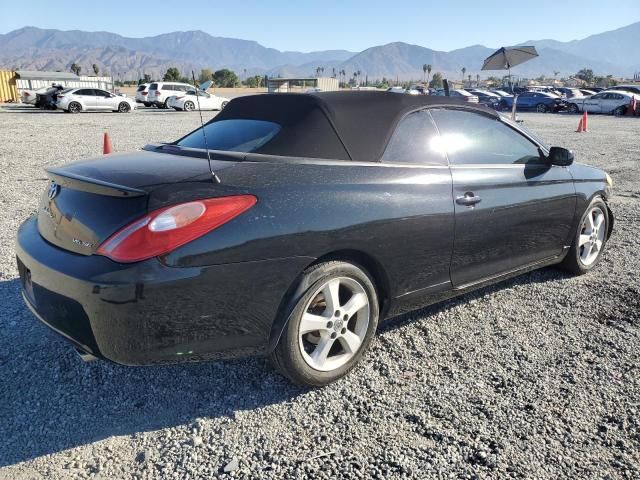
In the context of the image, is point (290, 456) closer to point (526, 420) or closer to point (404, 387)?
point (404, 387)

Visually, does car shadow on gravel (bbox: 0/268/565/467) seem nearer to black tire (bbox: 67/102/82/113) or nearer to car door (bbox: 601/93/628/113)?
black tire (bbox: 67/102/82/113)

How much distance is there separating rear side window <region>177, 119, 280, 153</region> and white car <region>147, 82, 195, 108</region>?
104 feet

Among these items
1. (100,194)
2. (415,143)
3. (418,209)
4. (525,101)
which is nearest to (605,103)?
(525,101)

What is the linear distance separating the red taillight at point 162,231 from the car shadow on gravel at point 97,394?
89 cm

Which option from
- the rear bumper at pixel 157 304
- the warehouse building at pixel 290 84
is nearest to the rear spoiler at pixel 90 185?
the rear bumper at pixel 157 304

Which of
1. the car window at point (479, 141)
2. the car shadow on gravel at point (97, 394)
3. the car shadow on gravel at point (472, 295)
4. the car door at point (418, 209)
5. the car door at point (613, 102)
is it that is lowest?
the car shadow on gravel at point (97, 394)

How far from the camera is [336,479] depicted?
2.24 metres

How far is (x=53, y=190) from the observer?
2891mm

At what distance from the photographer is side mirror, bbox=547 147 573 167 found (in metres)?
4.15

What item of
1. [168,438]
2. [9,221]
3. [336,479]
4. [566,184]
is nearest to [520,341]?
[566,184]

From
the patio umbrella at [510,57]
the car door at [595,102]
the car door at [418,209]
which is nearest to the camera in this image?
the car door at [418,209]

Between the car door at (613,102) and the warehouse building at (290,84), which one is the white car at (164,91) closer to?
the warehouse building at (290,84)

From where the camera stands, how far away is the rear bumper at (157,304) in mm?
2293

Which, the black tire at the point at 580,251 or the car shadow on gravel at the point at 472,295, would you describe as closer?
the car shadow on gravel at the point at 472,295
